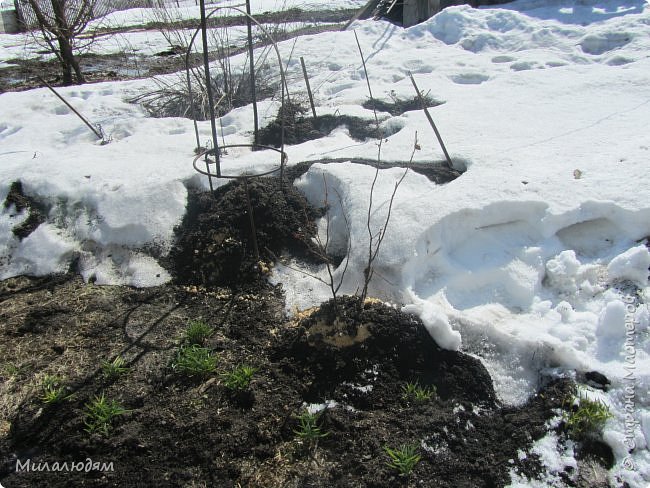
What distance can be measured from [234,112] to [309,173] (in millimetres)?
1924

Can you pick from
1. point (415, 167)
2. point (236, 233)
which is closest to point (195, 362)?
point (236, 233)

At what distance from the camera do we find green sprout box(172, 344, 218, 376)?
98.9 inches

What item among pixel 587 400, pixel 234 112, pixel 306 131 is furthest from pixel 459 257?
pixel 234 112

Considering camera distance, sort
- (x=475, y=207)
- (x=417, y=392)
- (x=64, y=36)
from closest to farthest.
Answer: (x=417, y=392)
(x=475, y=207)
(x=64, y=36)

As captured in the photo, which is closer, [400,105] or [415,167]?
[415,167]

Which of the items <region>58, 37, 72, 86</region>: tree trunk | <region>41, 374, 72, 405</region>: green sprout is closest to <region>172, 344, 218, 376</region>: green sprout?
<region>41, 374, 72, 405</region>: green sprout

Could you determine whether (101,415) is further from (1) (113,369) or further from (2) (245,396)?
(2) (245,396)

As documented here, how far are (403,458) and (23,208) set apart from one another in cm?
357

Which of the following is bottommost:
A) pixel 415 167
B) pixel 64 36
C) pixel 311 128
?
pixel 415 167

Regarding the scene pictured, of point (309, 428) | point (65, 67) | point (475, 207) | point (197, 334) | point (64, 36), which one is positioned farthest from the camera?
point (65, 67)

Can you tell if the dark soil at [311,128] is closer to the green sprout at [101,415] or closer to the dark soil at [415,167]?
the dark soil at [415,167]

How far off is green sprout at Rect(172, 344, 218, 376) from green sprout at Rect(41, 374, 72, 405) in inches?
22.3

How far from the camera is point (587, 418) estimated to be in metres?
2.20

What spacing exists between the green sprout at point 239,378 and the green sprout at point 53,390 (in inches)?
32.5
